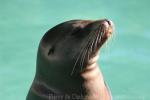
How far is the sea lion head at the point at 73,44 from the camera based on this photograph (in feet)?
37.8

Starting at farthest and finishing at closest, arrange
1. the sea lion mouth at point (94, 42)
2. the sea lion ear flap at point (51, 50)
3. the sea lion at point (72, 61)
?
the sea lion ear flap at point (51, 50)
the sea lion at point (72, 61)
the sea lion mouth at point (94, 42)

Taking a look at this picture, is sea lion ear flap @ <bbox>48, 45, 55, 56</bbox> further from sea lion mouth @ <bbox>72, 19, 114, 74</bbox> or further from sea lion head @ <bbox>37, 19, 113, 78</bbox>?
sea lion mouth @ <bbox>72, 19, 114, 74</bbox>

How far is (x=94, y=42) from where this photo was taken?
11531mm

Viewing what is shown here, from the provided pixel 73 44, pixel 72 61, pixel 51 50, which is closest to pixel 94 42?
pixel 73 44

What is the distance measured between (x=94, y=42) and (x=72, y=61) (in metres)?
0.58

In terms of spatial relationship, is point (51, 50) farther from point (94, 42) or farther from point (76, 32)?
point (94, 42)

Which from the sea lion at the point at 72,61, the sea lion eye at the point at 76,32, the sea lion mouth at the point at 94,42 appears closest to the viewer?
the sea lion mouth at the point at 94,42

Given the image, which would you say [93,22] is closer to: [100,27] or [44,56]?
[100,27]

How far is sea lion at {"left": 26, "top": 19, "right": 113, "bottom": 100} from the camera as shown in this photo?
11.6m

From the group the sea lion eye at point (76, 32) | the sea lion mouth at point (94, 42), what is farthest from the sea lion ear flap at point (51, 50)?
the sea lion mouth at point (94, 42)

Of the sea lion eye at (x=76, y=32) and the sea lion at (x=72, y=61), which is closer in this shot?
the sea lion at (x=72, y=61)

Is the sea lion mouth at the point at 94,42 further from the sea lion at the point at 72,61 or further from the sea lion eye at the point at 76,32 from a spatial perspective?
the sea lion eye at the point at 76,32

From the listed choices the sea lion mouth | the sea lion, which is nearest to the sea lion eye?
the sea lion

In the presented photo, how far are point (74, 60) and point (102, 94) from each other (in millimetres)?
938
